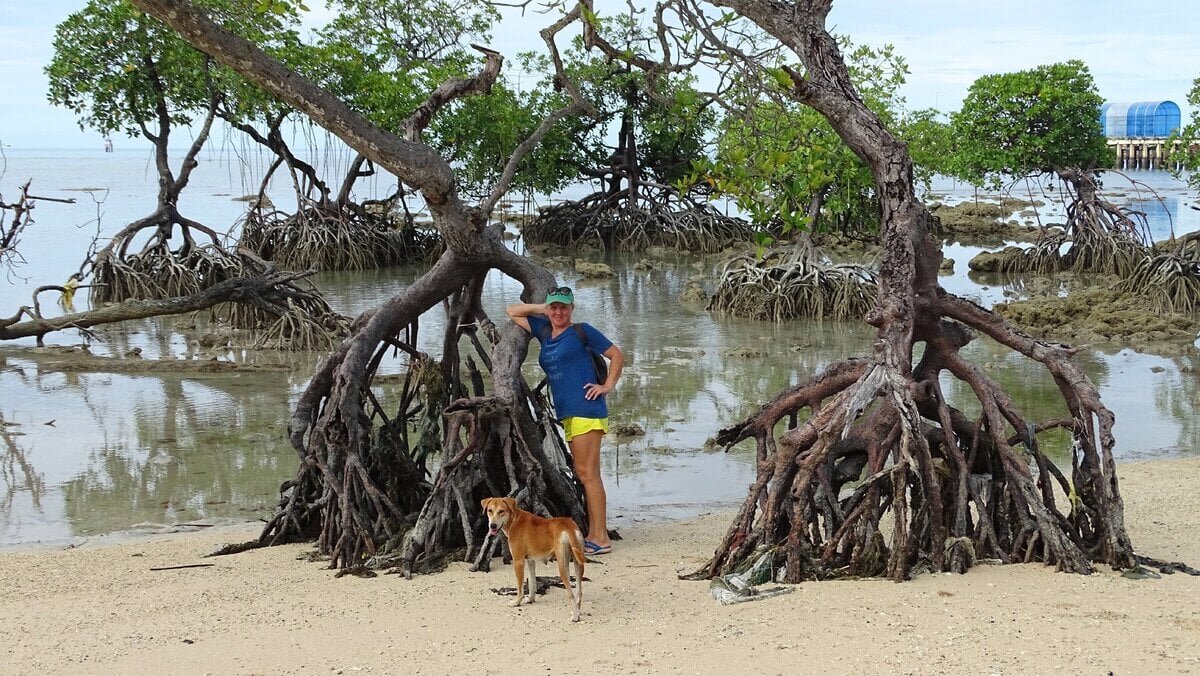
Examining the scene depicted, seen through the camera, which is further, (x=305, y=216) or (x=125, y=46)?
(x=305, y=216)

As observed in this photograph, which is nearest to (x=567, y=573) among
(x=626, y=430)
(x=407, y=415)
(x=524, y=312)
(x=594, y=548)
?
(x=594, y=548)

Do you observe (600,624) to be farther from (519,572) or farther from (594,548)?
(594,548)

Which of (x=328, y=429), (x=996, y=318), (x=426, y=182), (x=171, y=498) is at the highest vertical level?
(x=426, y=182)

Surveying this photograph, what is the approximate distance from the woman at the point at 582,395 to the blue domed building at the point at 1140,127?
61.6 m

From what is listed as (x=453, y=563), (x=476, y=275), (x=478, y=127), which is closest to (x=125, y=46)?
(x=478, y=127)

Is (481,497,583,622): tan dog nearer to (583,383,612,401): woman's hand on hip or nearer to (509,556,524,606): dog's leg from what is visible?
(509,556,524,606): dog's leg

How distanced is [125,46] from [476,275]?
1252 centimetres

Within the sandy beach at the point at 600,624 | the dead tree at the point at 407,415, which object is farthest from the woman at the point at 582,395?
the sandy beach at the point at 600,624

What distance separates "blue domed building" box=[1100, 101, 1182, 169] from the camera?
63500 millimetres

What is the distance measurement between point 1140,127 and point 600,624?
66.7 metres

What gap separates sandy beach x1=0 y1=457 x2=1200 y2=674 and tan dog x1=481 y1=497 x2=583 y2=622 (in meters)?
0.17

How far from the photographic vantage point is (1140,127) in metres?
65.0

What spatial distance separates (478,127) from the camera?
24.8 m

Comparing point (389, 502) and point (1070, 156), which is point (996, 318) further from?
point (1070, 156)
